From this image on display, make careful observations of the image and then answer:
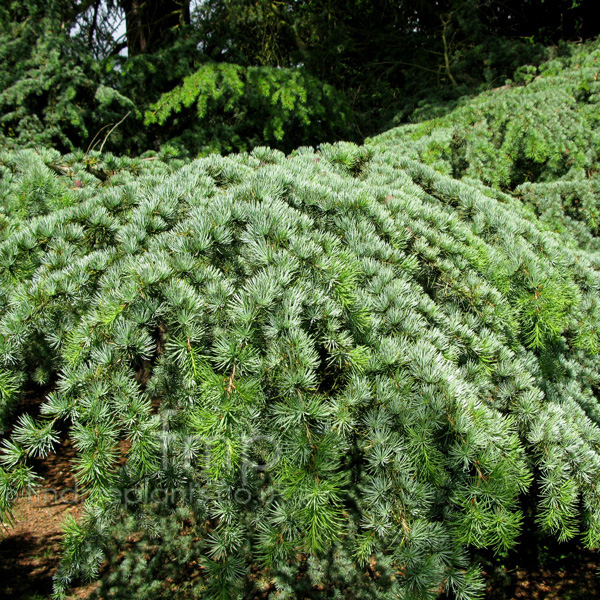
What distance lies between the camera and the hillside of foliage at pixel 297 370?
0.97 metres

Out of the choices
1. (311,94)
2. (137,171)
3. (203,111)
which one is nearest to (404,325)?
(137,171)

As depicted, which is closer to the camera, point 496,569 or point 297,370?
point 297,370

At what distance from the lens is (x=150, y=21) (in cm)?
510

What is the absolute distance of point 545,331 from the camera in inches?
59.4

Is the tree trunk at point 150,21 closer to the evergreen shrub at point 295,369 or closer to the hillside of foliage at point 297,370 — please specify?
the hillside of foliage at point 297,370

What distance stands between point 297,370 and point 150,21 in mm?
5655

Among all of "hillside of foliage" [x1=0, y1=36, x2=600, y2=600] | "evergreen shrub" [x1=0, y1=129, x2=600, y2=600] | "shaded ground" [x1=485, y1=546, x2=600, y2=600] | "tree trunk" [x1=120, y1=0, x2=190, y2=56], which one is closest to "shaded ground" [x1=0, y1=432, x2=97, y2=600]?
"hillside of foliage" [x1=0, y1=36, x2=600, y2=600]

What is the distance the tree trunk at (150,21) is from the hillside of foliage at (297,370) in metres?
3.83

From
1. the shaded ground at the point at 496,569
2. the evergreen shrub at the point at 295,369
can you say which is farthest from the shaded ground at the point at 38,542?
the evergreen shrub at the point at 295,369

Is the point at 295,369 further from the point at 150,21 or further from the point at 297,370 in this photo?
the point at 150,21

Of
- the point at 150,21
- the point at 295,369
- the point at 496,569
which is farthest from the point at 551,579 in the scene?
the point at 150,21

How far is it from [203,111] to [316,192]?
305 centimetres

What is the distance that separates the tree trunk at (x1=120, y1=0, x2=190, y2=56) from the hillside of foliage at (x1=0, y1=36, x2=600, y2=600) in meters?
3.83

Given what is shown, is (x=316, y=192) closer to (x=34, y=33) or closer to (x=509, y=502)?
(x=509, y=502)
